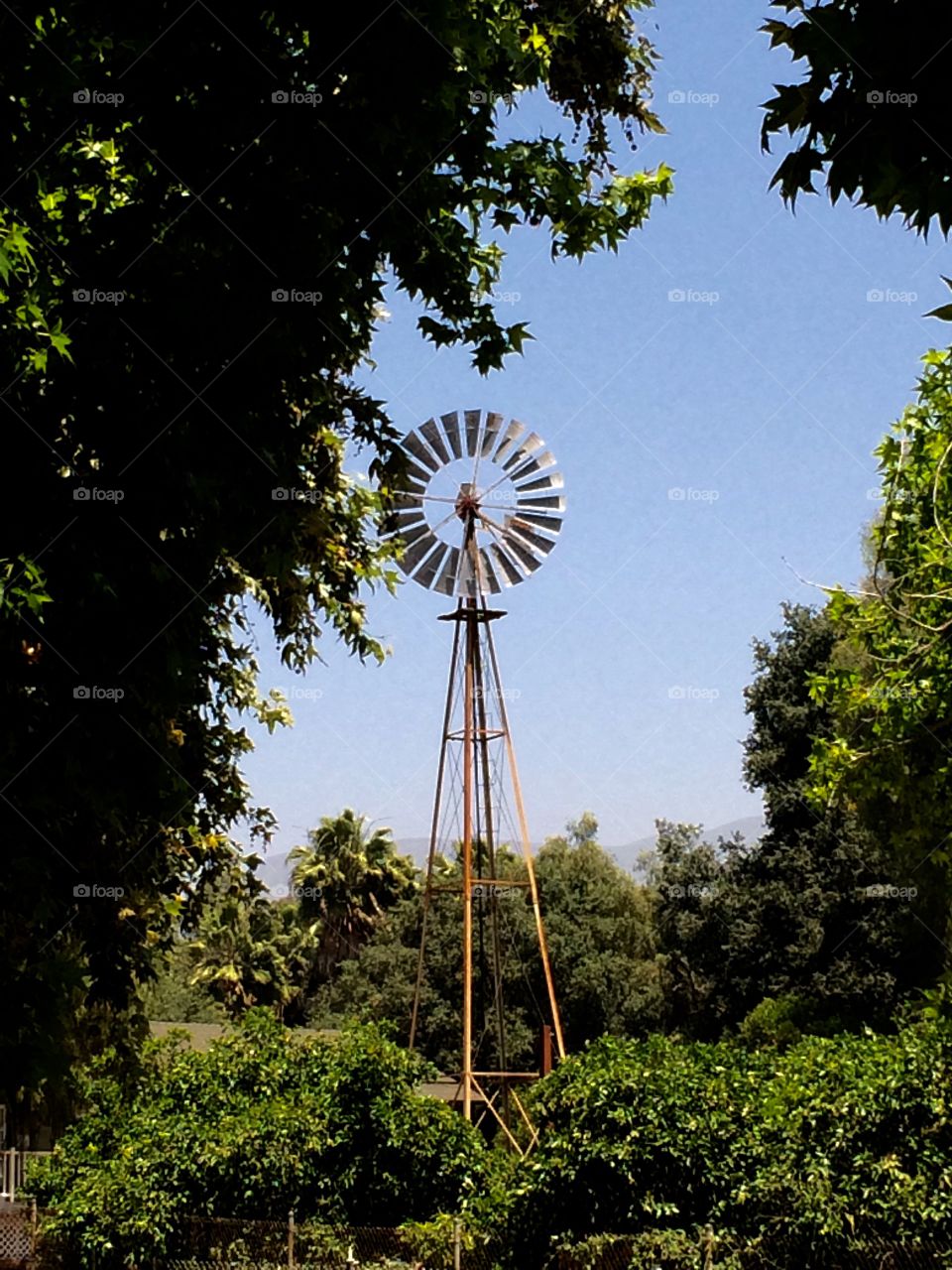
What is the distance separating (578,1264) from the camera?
11.4 m

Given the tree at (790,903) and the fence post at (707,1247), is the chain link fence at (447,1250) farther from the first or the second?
the tree at (790,903)

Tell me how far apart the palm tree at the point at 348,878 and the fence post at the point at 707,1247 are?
113 ft

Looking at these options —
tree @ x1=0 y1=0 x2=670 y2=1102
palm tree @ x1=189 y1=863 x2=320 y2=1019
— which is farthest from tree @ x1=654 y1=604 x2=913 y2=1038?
tree @ x1=0 y1=0 x2=670 y2=1102

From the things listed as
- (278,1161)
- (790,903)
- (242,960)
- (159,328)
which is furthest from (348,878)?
(159,328)

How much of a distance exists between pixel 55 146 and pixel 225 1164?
33.8 feet

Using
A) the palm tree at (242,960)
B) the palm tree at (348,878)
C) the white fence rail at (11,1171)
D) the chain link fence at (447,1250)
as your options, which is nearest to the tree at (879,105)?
the chain link fence at (447,1250)

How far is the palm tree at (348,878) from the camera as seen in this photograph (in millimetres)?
45406

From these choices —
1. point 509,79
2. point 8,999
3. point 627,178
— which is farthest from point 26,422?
point 627,178

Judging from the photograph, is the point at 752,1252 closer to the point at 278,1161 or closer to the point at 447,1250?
the point at 447,1250

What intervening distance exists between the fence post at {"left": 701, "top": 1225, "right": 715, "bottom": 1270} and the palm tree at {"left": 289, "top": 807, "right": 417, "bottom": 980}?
34.3 m

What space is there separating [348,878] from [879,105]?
4453 centimetres

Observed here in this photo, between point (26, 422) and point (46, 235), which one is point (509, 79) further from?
point (26, 422)

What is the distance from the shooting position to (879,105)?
9.25 feet

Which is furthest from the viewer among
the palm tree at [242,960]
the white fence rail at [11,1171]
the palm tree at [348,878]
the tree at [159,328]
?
the palm tree at [348,878]
